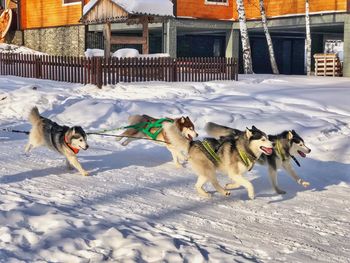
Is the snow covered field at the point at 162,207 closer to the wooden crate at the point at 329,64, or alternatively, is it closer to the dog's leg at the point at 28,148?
the dog's leg at the point at 28,148

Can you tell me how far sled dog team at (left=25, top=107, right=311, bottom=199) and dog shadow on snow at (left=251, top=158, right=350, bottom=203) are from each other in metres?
0.16

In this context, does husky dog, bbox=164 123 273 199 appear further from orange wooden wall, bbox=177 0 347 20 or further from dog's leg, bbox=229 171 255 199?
orange wooden wall, bbox=177 0 347 20

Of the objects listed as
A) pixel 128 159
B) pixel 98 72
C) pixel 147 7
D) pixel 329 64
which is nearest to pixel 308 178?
pixel 128 159

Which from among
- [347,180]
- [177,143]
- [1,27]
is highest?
[1,27]

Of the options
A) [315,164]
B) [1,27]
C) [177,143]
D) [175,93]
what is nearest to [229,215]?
[177,143]

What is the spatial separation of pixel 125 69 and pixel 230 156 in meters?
12.3

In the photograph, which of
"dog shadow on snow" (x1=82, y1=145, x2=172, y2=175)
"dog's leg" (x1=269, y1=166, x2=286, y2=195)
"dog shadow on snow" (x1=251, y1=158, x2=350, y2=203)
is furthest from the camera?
"dog shadow on snow" (x1=82, y1=145, x2=172, y2=175)

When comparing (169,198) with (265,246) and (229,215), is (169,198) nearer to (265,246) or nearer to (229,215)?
(229,215)

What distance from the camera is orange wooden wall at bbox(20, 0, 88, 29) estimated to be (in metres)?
27.5

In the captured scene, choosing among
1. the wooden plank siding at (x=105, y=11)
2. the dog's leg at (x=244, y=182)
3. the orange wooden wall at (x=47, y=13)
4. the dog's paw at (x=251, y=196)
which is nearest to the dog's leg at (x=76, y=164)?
the dog's leg at (x=244, y=182)

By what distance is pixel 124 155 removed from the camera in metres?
8.28

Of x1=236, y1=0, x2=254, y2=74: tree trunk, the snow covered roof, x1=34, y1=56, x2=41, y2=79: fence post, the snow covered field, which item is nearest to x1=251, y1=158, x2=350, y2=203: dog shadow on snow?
the snow covered field

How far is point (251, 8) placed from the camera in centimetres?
2480

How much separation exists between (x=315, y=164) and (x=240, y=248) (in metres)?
4.25
